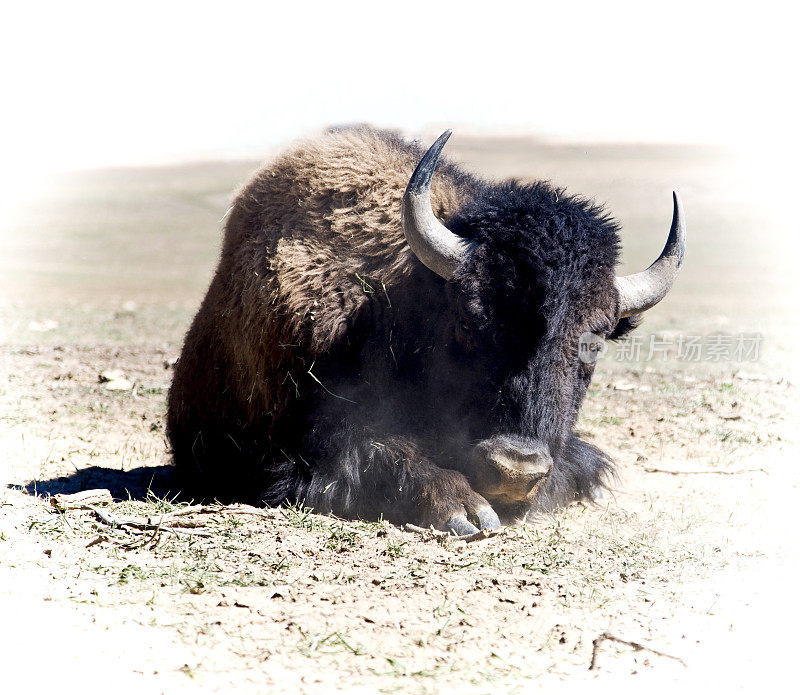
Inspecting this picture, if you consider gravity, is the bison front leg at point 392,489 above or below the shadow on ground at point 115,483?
above

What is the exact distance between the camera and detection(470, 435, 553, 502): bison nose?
13.4 feet

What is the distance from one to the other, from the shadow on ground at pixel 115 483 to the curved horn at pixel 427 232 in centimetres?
212

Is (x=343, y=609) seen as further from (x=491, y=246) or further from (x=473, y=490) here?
(x=491, y=246)

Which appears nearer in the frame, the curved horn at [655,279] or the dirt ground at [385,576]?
the dirt ground at [385,576]

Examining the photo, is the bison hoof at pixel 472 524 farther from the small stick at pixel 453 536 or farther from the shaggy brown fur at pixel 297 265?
the shaggy brown fur at pixel 297 265

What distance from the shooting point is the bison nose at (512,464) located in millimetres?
4094

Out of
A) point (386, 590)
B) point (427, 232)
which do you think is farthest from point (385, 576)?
point (427, 232)

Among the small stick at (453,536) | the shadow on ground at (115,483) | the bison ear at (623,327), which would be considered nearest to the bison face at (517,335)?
the small stick at (453,536)

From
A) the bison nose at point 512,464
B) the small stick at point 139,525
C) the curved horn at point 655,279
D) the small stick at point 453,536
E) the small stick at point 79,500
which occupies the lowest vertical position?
the small stick at point 79,500

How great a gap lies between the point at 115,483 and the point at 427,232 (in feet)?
9.16

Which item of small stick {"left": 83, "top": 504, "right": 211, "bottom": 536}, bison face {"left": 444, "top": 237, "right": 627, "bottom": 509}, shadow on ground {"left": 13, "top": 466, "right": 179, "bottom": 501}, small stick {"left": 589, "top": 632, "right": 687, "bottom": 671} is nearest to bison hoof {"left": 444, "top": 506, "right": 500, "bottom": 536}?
bison face {"left": 444, "top": 237, "right": 627, "bottom": 509}

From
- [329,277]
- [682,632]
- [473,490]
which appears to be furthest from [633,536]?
[329,277]

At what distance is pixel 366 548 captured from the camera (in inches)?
153

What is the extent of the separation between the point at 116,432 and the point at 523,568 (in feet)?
13.8
